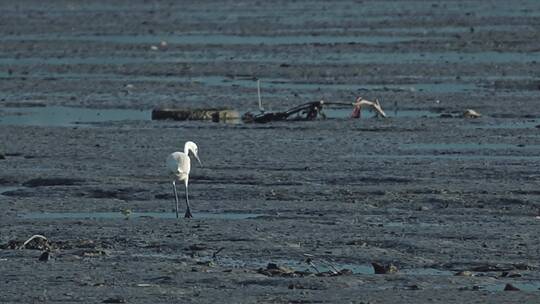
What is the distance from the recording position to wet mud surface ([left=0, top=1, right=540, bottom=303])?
12000 mm

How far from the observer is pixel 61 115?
24.9 metres

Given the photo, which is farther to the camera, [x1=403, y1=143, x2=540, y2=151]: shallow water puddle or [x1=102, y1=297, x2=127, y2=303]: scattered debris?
[x1=403, y1=143, x2=540, y2=151]: shallow water puddle

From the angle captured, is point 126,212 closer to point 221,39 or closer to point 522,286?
point 522,286

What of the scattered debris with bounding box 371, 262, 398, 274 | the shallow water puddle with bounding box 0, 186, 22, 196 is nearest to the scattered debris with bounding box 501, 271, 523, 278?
the scattered debris with bounding box 371, 262, 398, 274

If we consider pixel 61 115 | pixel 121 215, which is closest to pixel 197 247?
pixel 121 215

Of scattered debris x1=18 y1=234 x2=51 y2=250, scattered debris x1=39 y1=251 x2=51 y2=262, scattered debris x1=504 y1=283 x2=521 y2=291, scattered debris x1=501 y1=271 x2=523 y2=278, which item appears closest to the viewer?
scattered debris x1=504 y1=283 x2=521 y2=291

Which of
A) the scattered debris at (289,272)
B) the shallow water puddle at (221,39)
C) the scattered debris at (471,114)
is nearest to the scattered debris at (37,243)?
the scattered debris at (289,272)

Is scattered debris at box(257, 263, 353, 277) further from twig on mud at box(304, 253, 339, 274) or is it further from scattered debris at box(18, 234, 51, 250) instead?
scattered debris at box(18, 234, 51, 250)

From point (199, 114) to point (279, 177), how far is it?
604 cm

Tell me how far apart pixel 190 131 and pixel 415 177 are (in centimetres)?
544

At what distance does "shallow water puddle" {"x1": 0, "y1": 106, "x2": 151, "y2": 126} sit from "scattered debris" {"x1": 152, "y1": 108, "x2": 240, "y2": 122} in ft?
1.40

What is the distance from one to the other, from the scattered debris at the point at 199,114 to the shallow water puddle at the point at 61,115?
43 centimetres

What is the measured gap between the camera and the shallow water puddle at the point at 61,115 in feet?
78.1

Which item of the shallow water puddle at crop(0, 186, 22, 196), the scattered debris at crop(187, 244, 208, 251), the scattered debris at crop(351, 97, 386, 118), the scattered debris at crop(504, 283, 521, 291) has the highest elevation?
the scattered debris at crop(351, 97, 386, 118)
